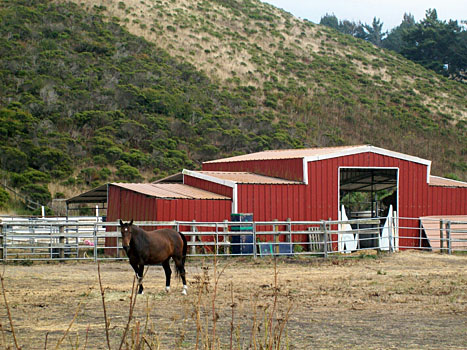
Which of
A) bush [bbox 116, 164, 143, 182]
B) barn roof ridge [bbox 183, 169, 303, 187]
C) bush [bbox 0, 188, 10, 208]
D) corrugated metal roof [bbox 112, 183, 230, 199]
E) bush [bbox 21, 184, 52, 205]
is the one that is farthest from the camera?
bush [bbox 116, 164, 143, 182]

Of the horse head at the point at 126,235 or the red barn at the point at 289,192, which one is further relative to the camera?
the red barn at the point at 289,192

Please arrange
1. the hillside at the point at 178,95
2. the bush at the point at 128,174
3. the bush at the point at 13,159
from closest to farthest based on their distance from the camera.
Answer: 1. the bush at the point at 13,159
2. the bush at the point at 128,174
3. the hillside at the point at 178,95

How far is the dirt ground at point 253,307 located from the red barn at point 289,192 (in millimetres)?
3933

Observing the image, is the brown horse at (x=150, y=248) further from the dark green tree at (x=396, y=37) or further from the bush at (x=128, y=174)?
the dark green tree at (x=396, y=37)

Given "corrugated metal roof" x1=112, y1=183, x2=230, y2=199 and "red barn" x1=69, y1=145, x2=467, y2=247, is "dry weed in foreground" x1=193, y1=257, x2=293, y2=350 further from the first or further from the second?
"red barn" x1=69, y1=145, x2=467, y2=247

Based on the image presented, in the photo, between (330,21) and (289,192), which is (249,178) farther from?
(330,21)

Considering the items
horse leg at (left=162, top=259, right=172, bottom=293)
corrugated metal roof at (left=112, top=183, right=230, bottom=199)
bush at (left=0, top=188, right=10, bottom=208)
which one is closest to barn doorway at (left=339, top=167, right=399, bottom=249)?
corrugated metal roof at (left=112, top=183, right=230, bottom=199)

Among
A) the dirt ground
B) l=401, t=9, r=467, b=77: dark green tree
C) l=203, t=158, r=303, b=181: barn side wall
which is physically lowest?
the dirt ground

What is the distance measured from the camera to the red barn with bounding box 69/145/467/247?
22.2 m

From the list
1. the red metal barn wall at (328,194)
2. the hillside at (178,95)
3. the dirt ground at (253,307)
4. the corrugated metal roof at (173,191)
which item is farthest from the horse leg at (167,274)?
the hillside at (178,95)

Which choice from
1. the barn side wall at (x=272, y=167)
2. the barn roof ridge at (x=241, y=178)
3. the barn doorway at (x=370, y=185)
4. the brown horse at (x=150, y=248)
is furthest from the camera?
the barn doorway at (x=370, y=185)

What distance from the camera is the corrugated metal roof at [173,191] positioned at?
863 inches

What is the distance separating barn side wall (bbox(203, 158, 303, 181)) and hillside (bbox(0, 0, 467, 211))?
35.7 feet

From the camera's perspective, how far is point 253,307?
1040 cm
